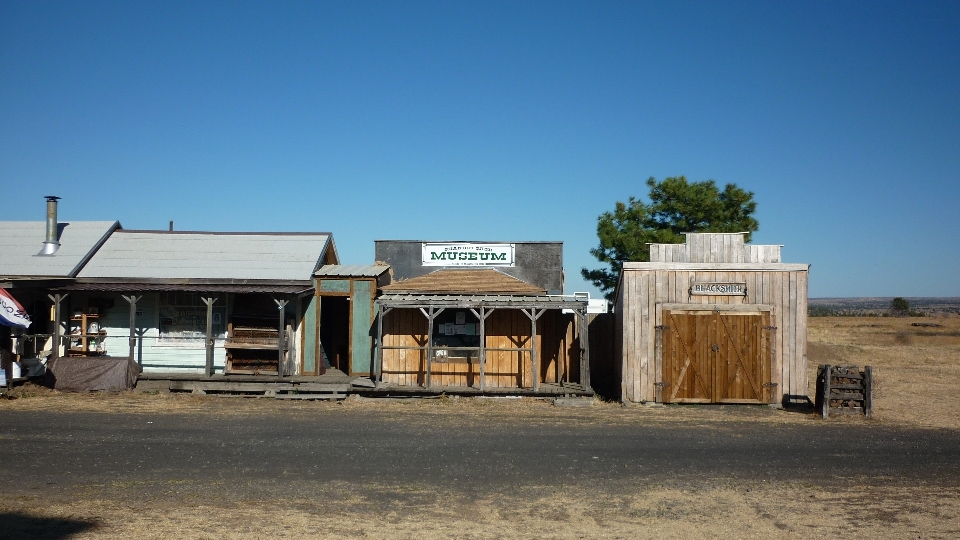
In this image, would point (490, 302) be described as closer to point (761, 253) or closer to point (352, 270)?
point (352, 270)

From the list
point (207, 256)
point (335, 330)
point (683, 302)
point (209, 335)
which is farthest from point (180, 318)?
point (683, 302)

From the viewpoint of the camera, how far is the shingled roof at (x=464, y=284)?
65.7 feet

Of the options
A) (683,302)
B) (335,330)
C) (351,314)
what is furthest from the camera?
(335,330)

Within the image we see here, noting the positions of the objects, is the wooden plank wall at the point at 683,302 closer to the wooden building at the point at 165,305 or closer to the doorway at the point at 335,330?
the wooden building at the point at 165,305

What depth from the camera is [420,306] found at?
18266 mm

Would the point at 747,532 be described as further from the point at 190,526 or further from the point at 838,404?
the point at 838,404

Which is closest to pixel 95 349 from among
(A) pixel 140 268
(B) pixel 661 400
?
(A) pixel 140 268

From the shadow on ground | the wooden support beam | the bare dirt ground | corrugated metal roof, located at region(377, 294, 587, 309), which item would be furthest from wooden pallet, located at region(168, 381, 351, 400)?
the shadow on ground

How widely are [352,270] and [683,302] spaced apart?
8.65m

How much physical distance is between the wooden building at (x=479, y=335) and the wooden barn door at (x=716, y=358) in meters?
2.06

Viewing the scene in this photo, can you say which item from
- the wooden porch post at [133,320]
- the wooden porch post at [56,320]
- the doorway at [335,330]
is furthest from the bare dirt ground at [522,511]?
the doorway at [335,330]

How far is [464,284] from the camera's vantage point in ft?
67.4

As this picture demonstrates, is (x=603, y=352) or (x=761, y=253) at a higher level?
(x=761, y=253)

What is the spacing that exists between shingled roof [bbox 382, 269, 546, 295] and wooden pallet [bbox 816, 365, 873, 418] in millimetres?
7124
